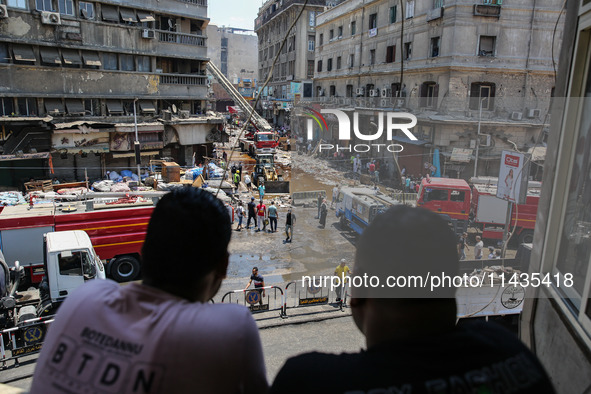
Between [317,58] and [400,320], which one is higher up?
[317,58]

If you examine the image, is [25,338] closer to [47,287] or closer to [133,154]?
[47,287]

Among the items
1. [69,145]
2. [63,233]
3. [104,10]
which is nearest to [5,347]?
[63,233]

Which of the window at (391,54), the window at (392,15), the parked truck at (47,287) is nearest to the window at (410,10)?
the window at (391,54)

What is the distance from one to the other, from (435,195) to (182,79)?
84.4 feet

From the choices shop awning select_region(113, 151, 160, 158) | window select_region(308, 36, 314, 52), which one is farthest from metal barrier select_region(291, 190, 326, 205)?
window select_region(308, 36, 314, 52)

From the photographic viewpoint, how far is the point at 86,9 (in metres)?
24.9

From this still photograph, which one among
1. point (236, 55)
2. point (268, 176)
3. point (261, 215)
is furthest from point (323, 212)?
point (236, 55)

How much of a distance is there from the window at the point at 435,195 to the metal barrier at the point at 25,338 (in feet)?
26.2

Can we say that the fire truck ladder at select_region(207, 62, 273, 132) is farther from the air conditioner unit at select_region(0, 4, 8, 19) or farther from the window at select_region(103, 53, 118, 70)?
the air conditioner unit at select_region(0, 4, 8, 19)

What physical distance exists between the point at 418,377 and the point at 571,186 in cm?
270

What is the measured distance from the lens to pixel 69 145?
24578mm

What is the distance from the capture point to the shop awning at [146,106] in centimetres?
2788

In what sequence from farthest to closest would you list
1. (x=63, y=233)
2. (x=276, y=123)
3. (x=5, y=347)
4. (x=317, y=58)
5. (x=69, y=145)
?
(x=276, y=123) → (x=317, y=58) → (x=69, y=145) → (x=63, y=233) → (x=5, y=347)

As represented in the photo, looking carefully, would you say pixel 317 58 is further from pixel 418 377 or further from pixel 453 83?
pixel 418 377
